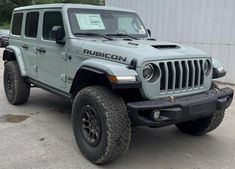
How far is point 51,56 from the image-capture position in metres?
5.95

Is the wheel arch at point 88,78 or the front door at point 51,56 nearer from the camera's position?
the wheel arch at point 88,78

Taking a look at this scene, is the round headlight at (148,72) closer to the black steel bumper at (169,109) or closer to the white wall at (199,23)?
the black steel bumper at (169,109)

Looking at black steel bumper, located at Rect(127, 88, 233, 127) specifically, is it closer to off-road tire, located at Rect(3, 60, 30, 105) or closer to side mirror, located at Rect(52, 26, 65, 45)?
side mirror, located at Rect(52, 26, 65, 45)

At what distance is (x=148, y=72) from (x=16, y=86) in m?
3.54

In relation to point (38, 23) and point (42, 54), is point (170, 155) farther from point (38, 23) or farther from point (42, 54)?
point (38, 23)

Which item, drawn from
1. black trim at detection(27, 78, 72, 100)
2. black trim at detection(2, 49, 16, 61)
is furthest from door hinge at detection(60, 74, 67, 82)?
black trim at detection(2, 49, 16, 61)

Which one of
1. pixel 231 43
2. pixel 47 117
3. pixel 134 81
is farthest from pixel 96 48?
pixel 231 43

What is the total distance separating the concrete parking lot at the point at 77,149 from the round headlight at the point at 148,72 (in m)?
1.11

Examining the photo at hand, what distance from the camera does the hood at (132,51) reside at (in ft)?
14.6

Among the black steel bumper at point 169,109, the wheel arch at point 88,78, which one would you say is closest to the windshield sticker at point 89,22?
the wheel arch at point 88,78

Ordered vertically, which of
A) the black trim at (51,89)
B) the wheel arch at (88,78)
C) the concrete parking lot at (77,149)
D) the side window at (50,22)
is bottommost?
the concrete parking lot at (77,149)

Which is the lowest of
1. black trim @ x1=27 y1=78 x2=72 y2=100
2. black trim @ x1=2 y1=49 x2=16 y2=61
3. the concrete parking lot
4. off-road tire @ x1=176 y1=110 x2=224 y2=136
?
the concrete parking lot

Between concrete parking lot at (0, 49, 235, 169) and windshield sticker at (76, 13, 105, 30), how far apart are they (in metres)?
1.64

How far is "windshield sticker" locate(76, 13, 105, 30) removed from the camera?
567 centimetres
